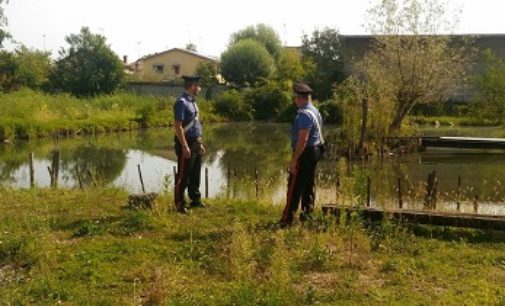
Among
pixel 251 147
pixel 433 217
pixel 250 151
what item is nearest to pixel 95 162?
pixel 250 151

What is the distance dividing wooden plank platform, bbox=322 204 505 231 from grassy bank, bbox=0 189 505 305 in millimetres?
107

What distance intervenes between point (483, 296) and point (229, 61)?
4570 cm

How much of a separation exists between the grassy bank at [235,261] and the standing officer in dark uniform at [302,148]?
1.27 feet

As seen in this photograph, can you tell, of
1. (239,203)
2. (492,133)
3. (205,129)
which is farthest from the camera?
(205,129)

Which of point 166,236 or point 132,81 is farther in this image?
point 132,81

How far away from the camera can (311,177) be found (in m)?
7.33

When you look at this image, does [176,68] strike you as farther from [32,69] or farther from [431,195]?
[431,195]

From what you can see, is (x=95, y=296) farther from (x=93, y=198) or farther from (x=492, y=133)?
(x=492, y=133)

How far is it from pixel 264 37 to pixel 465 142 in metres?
41.0

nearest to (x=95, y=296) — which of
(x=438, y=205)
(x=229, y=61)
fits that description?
(x=438, y=205)

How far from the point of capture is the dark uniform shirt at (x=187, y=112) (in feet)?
25.8

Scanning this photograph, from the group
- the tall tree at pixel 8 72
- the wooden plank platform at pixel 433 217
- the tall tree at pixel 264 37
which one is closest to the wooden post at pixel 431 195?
the wooden plank platform at pixel 433 217

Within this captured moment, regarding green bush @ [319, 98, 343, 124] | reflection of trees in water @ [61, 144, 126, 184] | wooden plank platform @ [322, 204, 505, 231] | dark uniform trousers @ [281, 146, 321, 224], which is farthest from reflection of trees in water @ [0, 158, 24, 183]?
green bush @ [319, 98, 343, 124]

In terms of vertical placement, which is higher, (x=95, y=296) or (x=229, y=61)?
(x=229, y=61)
